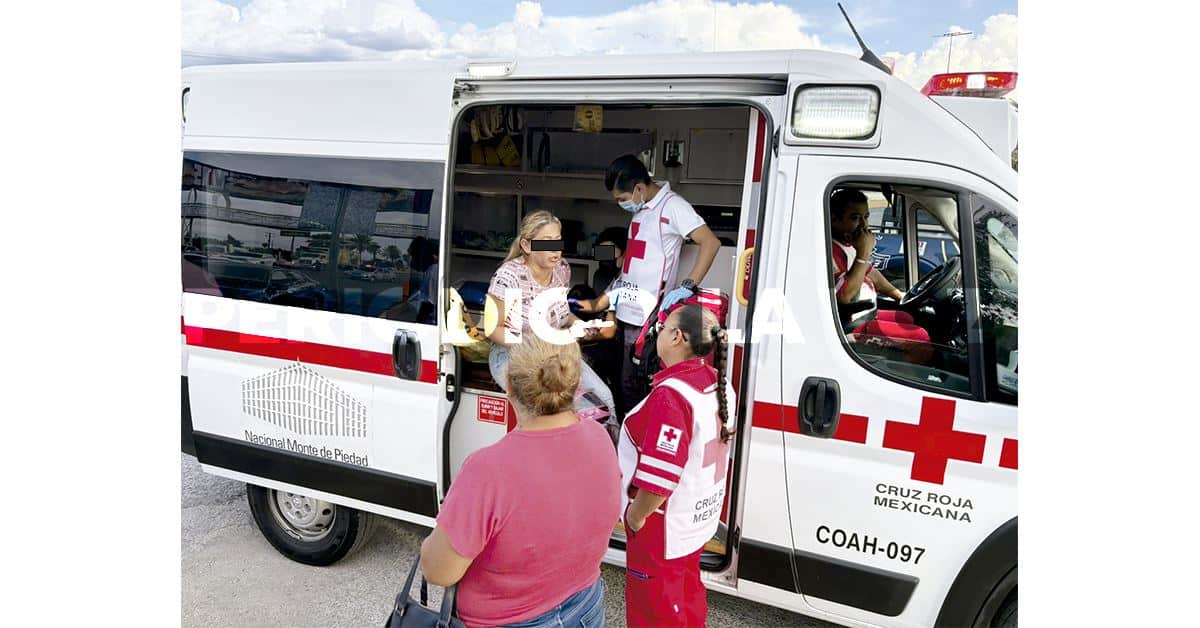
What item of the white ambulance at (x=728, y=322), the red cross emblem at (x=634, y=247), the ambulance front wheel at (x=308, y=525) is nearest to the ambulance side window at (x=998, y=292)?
the white ambulance at (x=728, y=322)

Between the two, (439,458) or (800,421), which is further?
(439,458)

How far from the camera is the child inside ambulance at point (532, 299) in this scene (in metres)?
2.90

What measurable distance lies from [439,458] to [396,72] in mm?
1316

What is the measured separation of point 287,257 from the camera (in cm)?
298

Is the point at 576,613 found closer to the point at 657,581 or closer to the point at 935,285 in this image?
the point at 657,581

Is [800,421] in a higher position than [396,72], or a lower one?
lower

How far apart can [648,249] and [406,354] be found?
1.08m

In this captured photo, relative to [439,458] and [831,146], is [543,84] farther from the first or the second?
[439,458]

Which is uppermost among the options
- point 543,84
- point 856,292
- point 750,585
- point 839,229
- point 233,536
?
point 543,84

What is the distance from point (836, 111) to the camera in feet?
7.32

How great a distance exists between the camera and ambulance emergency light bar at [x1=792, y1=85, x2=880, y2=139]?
7.21ft

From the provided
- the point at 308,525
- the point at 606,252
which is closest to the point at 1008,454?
the point at 606,252

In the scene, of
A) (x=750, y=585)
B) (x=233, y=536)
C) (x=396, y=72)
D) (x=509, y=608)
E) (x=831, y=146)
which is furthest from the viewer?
(x=233, y=536)
